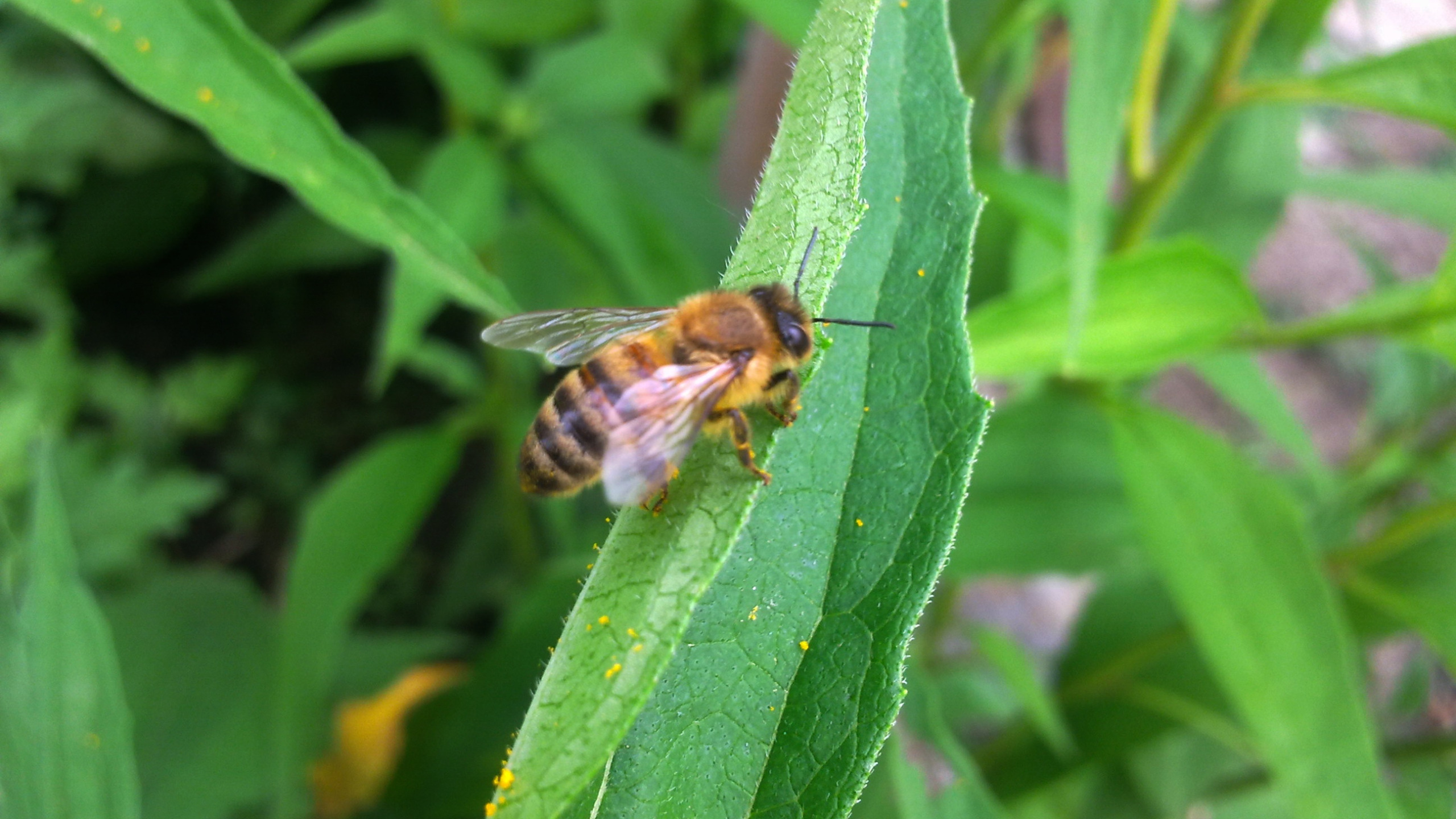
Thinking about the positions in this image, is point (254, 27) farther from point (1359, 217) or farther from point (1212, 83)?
point (1359, 217)

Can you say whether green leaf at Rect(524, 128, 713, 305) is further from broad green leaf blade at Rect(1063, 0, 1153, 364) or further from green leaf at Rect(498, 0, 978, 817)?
green leaf at Rect(498, 0, 978, 817)

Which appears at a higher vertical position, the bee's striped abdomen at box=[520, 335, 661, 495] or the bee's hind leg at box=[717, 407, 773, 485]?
the bee's striped abdomen at box=[520, 335, 661, 495]

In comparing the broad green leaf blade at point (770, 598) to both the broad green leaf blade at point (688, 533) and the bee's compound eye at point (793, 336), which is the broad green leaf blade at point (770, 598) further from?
the bee's compound eye at point (793, 336)

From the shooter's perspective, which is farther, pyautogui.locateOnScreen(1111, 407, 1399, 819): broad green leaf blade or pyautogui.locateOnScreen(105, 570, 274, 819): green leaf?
pyautogui.locateOnScreen(105, 570, 274, 819): green leaf

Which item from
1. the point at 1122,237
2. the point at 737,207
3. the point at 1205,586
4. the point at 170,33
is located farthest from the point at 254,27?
the point at 1205,586

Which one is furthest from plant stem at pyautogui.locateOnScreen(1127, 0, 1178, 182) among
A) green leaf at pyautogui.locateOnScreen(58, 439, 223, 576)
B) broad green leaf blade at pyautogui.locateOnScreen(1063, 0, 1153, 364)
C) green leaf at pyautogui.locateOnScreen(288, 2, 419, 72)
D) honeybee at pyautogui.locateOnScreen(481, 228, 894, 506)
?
green leaf at pyautogui.locateOnScreen(58, 439, 223, 576)

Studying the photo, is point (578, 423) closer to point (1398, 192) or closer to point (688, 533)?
point (688, 533)
